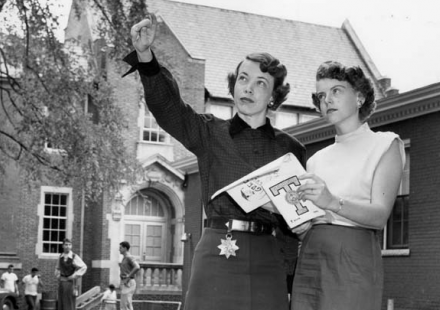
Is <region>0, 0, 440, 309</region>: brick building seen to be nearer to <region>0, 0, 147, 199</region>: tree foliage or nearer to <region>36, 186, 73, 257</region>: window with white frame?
<region>36, 186, 73, 257</region>: window with white frame

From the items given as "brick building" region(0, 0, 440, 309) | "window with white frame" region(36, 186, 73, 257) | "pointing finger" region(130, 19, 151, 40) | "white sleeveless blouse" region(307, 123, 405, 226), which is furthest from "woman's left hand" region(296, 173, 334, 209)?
"window with white frame" region(36, 186, 73, 257)

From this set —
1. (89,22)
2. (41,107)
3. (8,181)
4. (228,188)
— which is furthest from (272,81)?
(89,22)

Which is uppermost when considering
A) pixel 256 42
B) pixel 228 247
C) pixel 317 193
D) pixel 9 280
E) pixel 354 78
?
pixel 256 42

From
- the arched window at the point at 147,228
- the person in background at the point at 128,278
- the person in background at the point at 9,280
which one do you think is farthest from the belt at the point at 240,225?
the arched window at the point at 147,228

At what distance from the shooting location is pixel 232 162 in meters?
4.45

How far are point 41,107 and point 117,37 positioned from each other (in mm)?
2417

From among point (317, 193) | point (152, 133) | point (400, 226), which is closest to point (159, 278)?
point (152, 133)

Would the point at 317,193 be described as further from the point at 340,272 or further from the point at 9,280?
the point at 9,280

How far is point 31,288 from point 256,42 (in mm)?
15208

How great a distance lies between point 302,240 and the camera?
14.0ft

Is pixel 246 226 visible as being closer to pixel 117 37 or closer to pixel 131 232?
pixel 117 37

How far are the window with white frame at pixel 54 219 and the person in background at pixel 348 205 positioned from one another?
27872mm

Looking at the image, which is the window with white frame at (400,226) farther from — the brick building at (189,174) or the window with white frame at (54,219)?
the window with white frame at (54,219)

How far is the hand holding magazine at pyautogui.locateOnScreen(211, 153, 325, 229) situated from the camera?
12.9ft
